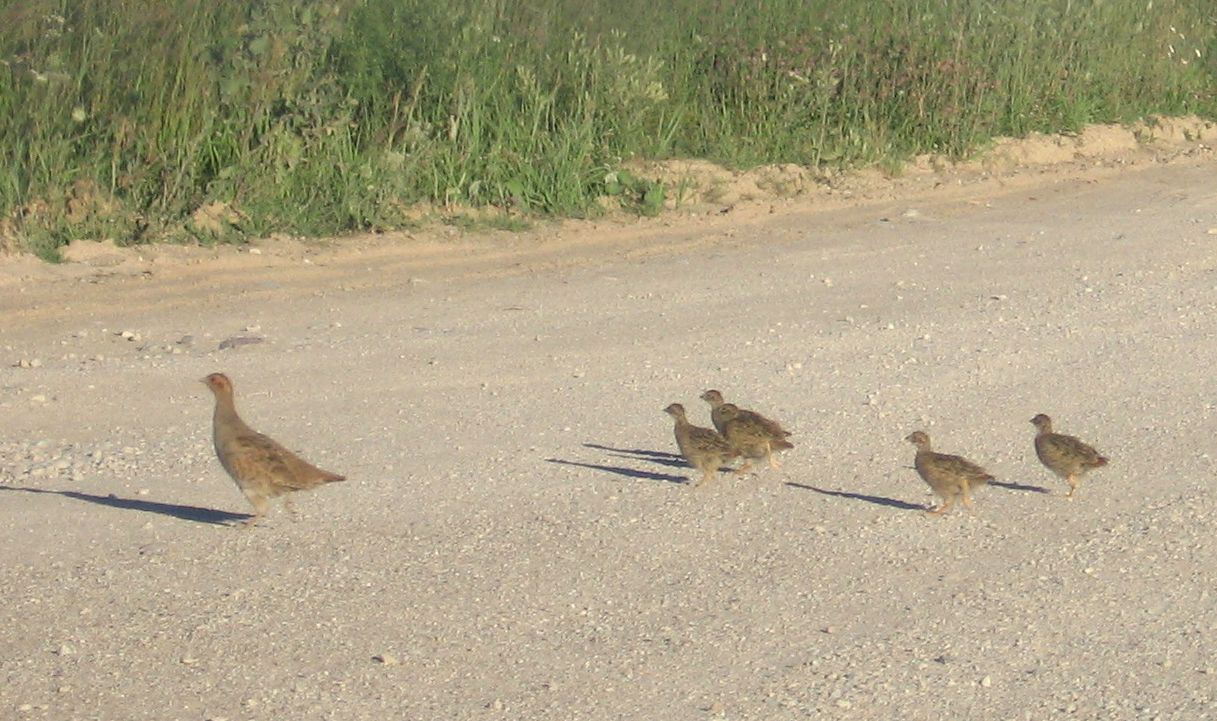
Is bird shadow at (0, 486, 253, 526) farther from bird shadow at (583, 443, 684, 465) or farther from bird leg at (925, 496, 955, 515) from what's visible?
bird leg at (925, 496, 955, 515)

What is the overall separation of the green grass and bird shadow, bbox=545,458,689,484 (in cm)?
577

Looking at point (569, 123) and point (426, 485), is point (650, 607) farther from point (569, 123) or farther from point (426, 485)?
point (569, 123)

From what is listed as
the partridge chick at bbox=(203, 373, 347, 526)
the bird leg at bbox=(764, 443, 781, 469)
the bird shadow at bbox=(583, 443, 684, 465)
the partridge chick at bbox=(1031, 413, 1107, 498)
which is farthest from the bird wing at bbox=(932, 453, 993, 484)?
the partridge chick at bbox=(203, 373, 347, 526)

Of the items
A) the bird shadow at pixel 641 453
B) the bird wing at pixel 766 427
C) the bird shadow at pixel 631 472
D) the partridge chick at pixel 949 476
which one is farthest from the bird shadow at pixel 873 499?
the bird shadow at pixel 641 453

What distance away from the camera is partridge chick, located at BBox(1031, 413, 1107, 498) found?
7957mm

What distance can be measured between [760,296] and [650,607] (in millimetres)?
5745

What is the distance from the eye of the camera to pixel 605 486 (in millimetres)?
8133

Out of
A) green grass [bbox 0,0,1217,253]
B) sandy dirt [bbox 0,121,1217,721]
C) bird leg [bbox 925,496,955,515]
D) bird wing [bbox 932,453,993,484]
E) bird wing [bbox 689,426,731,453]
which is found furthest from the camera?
green grass [bbox 0,0,1217,253]

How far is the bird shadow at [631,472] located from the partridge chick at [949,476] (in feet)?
3.53

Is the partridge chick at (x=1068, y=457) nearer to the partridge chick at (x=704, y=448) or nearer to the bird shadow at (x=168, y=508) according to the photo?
the partridge chick at (x=704, y=448)

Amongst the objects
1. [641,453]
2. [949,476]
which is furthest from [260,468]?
[949,476]

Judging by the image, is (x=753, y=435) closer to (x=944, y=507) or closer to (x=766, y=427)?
(x=766, y=427)

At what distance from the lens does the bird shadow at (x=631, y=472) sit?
27.3 ft

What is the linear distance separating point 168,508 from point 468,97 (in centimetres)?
748
